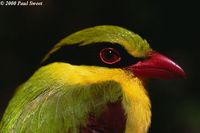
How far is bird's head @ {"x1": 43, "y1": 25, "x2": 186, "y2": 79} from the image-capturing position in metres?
4.73

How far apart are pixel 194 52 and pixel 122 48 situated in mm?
2520

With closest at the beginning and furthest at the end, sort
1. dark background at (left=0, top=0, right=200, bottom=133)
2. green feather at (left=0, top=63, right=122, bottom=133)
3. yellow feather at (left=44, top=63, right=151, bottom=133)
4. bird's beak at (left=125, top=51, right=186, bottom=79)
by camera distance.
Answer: green feather at (left=0, top=63, right=122, bottom=133), yellow feather at (left=44, top=63, right=151, bottom=133), bird's beak at (left=125, top=51, right=186, bottom=79), dark background at (left=0, top=0, right=200, bottom=133)

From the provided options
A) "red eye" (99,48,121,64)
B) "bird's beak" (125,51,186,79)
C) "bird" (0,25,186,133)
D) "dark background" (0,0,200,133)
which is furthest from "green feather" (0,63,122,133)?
"dark background" (0,0,200,133)

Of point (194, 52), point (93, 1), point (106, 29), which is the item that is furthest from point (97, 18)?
point (106, 29)

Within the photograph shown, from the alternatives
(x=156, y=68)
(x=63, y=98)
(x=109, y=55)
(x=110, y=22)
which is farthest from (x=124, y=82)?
(x=110, y=22)

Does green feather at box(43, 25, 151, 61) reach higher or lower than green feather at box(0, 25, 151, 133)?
higher

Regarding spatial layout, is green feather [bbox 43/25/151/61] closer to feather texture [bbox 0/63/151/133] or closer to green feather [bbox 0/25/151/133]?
green feather [bbox 0/25/151/133]

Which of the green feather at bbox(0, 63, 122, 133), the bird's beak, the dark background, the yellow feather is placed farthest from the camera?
the dark background

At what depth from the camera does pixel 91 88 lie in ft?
15.2

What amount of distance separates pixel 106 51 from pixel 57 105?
43cm

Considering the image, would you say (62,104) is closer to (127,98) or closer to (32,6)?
(127,98)

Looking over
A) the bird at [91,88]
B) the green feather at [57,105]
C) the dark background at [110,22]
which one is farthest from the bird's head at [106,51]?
the dark background at [110,22]

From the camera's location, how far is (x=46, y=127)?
14.9 feet

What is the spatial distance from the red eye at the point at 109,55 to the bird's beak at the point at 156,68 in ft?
0.44
